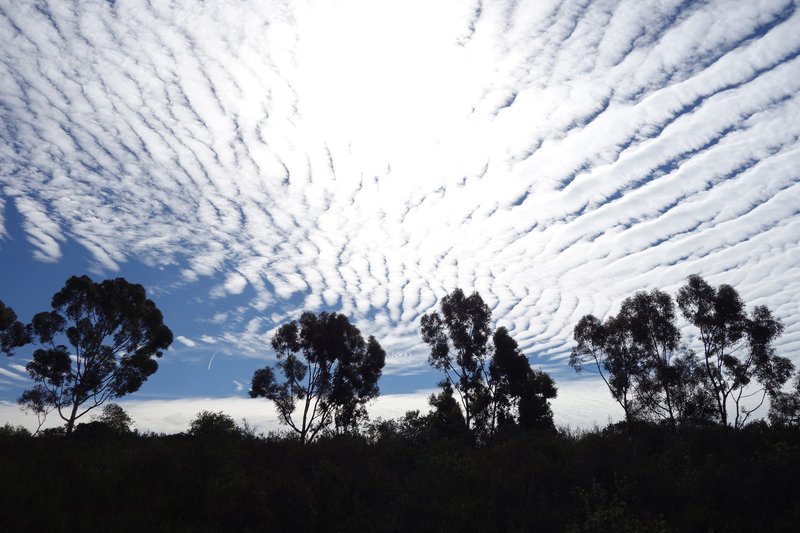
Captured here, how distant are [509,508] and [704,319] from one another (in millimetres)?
31197

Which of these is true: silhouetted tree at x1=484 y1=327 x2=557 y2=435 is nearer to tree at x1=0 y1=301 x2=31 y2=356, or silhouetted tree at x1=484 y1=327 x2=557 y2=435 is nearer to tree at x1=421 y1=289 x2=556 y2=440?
tree at x1=421 y1=289 x2=556 y2=440

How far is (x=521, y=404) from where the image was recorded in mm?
38625

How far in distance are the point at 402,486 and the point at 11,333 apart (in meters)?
34.5

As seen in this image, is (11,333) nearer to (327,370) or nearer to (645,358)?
(327,370)

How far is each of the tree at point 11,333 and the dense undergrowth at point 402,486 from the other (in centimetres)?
2172

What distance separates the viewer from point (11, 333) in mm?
31703

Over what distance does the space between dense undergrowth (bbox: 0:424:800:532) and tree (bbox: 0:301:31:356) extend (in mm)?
21723

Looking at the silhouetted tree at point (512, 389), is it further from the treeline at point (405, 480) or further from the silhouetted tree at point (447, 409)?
the treeline at point (405, 480)

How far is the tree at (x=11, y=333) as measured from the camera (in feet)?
101

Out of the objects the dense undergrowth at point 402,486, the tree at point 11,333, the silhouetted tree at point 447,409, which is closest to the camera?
the dense undergrowth at point 402,486

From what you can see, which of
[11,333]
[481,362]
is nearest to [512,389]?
[481,362]

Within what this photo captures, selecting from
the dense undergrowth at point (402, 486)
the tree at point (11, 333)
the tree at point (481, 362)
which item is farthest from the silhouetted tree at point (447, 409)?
the tree at point (11, 333)

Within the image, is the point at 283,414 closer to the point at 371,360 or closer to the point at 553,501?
the point at 371,360

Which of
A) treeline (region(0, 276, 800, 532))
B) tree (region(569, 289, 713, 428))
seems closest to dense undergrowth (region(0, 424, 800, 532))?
treeline (region(0, 276, 800, 532))
